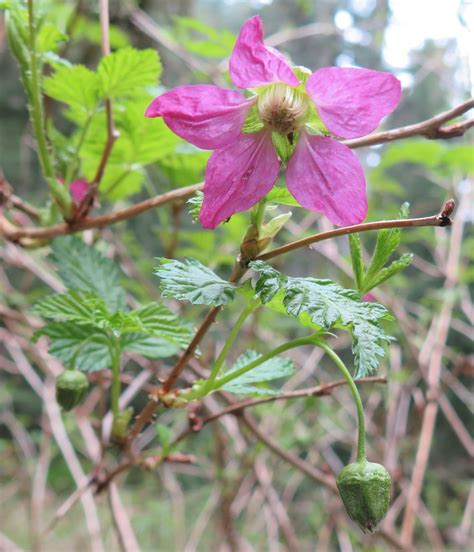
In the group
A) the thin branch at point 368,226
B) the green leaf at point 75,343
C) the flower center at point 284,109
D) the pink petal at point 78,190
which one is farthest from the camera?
the pink petal at point 78,190

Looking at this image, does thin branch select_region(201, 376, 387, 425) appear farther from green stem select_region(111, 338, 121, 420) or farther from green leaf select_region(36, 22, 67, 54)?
green leaf select_region(36, 22, 67, 54)

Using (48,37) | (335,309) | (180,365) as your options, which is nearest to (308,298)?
(335,309)

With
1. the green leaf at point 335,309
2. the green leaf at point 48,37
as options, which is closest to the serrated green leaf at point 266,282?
the green leaf at point 335,309

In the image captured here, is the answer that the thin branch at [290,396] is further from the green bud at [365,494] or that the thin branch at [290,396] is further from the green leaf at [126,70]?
the green leaf at [126,70]

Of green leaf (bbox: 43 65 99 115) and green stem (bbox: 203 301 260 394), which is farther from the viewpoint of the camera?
green leaf (bbox: 43 65 99 115)

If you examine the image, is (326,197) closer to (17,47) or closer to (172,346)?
(172,346)

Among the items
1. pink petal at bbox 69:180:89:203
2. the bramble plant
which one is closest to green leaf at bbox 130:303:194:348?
the bramble plant
